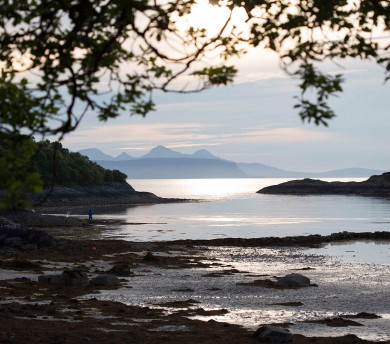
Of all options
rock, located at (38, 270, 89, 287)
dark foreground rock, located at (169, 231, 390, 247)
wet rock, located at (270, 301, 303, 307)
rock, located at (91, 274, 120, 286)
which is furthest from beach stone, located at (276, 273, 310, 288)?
dark foreground rock, located at (169, 231, 390, 247)

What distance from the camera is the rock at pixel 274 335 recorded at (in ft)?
58.7

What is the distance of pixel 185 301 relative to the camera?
25.0 meters

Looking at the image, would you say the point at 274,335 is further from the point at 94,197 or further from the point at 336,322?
the point at 94,197

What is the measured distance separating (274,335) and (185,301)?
7.44 m

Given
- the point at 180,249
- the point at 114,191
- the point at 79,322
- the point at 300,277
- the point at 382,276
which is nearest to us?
the point at 79,322

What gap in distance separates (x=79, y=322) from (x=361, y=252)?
36877mm

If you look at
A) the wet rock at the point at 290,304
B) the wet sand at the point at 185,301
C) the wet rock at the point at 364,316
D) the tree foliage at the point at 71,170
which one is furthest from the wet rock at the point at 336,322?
the tree foliage at the point at 71,170

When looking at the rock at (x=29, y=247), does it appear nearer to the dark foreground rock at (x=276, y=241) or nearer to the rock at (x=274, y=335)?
the dark foreground rock at (x=276, y=241)

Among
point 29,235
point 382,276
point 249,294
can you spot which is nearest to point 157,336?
point 249,294

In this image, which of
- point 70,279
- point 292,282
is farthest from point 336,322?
point 70,279

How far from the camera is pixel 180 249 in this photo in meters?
51.6

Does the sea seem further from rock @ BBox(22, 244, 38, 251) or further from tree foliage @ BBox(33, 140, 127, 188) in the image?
tree foliage @ BBox(33, 140, 127, 188)

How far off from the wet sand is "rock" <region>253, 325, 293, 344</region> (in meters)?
0.29

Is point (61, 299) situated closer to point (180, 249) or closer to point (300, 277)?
point (300, 277)
